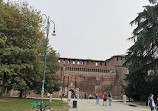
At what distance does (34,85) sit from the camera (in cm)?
2870

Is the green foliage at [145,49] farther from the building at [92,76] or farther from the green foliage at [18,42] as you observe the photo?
the building at [92,76]

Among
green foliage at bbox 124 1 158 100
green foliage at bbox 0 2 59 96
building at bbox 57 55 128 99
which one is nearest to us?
green foliage at bbox 0 2 59 96

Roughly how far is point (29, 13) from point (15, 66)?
7.71 m

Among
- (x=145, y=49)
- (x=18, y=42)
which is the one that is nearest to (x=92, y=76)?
(x=145, y=49)

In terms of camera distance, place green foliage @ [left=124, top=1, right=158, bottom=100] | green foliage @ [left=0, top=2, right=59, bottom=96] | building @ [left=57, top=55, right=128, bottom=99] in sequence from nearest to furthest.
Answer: green foliage @ [left=0, top=2, right=59, bottom=96]
green foliage @ [left=124, top=1, right=158, bottom=100]
building @ [left=57, top=55, right=128, bottom=99]

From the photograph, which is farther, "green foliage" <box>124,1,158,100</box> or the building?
the building

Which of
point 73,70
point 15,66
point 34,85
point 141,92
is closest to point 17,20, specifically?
point 15,66

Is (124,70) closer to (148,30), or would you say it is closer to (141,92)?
(141,92)

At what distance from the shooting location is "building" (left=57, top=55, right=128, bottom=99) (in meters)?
51.7

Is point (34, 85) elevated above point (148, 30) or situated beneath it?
situated beneath

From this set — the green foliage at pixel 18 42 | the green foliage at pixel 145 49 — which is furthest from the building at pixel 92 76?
the green foliage at pixel 18 42

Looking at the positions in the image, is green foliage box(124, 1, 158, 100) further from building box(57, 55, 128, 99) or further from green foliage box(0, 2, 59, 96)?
building box(57, 55, 128, 99)

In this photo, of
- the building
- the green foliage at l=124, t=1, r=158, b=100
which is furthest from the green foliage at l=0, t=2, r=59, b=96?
the building

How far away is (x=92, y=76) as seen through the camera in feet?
174
